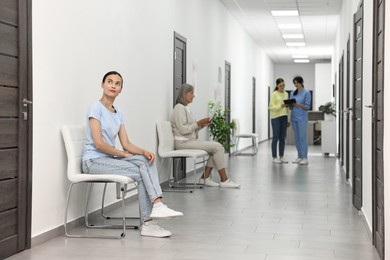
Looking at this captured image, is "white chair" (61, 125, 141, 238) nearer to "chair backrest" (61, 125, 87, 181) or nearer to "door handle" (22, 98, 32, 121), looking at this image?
"chair backrest" (61, 125, 87, 181)

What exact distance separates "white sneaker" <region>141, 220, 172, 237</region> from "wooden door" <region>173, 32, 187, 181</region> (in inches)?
134

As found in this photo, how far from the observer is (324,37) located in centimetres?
1791

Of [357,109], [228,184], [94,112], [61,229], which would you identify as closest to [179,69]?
[228,184]

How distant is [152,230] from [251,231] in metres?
0.81

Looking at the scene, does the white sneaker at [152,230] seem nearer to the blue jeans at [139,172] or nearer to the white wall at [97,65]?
the blue jeans at [139,172]

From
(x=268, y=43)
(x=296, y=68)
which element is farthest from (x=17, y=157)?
(x=296, y=68)

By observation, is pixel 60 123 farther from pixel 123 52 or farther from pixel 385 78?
pixel 385 78

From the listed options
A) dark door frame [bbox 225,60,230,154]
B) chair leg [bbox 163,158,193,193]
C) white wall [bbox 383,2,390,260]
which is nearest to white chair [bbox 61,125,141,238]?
white wall [bbox 383,2,390,260]

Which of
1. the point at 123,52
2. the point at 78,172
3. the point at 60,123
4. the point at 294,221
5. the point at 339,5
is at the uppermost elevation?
the point at 339,5

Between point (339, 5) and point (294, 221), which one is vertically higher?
point (339, 5)

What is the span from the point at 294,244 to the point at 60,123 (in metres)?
1.99

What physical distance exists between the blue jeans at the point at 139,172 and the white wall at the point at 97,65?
282mm

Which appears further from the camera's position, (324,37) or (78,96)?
(324,37)

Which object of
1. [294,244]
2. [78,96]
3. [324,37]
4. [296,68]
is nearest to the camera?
[294,244]
